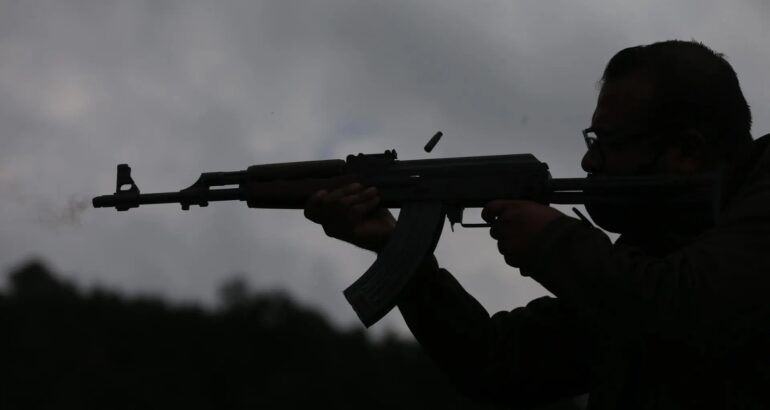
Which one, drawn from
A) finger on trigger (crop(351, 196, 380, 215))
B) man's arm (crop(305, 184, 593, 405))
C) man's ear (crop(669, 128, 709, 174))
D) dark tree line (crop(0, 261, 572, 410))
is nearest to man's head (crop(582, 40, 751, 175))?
man's ear (crop(669, 128, 709, 174))

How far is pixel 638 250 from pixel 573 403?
4072cm

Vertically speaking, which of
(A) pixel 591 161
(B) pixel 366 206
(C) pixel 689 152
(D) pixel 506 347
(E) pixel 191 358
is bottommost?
(D) pixel 506 347

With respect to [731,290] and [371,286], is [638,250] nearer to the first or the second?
[731,290]

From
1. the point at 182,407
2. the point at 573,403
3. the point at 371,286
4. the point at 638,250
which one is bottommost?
the point at 638,250

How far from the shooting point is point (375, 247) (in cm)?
698

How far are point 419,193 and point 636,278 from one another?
5.52ft

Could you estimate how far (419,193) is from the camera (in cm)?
700

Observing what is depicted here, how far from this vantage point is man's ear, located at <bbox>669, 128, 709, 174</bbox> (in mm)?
6113

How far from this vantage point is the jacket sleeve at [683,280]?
17.7ft

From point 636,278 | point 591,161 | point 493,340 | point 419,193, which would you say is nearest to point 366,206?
point 419,193

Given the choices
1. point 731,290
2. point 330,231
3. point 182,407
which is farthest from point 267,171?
point 182,407

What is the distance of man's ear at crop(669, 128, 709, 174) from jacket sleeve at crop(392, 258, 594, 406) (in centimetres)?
87

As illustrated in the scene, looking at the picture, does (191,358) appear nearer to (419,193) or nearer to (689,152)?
(419,193)

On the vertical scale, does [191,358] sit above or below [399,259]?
above
